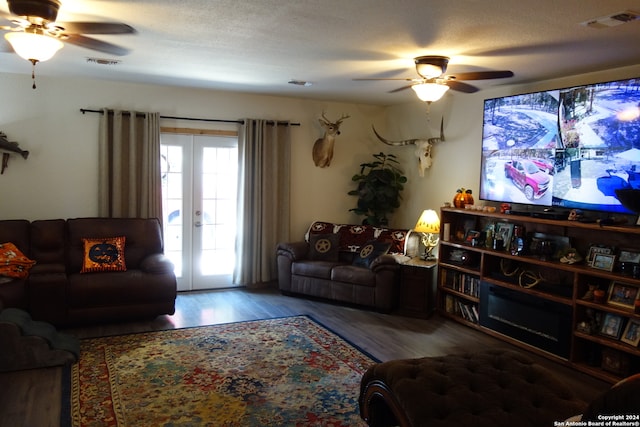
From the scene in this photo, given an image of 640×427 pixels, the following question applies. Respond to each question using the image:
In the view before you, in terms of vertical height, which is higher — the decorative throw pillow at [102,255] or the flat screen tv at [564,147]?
the flat screen tv at [564,147]

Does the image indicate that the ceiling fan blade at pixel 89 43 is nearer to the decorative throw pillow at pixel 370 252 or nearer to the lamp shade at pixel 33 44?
the lamp shade at pixel 33 44

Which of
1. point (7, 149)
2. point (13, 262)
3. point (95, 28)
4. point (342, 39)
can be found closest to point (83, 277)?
point (13, 262)

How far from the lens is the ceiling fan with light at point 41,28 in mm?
2676

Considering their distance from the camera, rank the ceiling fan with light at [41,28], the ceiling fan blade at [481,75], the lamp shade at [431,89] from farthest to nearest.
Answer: the lamp shade at [431,89]
the ceiling fan blade at [481,75]
the ceiling fan with light at [41,28]

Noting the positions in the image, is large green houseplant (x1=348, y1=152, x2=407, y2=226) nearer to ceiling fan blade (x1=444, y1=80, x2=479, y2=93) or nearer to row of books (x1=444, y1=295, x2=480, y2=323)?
row of books (x1=444, y1=295, x2=480, y2=323)

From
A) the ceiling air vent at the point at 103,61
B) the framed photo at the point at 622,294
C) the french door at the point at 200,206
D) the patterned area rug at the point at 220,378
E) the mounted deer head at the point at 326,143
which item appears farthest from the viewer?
the mounted deer head at the point at 326,143

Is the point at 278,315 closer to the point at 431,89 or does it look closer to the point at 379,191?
the point at 379,191

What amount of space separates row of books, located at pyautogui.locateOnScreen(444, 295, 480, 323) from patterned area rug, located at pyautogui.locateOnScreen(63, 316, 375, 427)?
57.6 inches

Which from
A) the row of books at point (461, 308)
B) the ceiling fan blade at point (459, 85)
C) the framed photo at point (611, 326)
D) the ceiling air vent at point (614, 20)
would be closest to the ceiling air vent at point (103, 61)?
the ceiling fan blade at point (459, 85)

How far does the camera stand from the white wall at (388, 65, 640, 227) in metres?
5.31

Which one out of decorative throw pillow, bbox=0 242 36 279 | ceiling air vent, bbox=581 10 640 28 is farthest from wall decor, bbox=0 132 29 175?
ceiling air vent, bbox=581 10 640 28

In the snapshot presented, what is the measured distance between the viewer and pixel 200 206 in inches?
239

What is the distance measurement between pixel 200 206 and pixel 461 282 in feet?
10.7

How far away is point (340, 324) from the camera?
496cm
